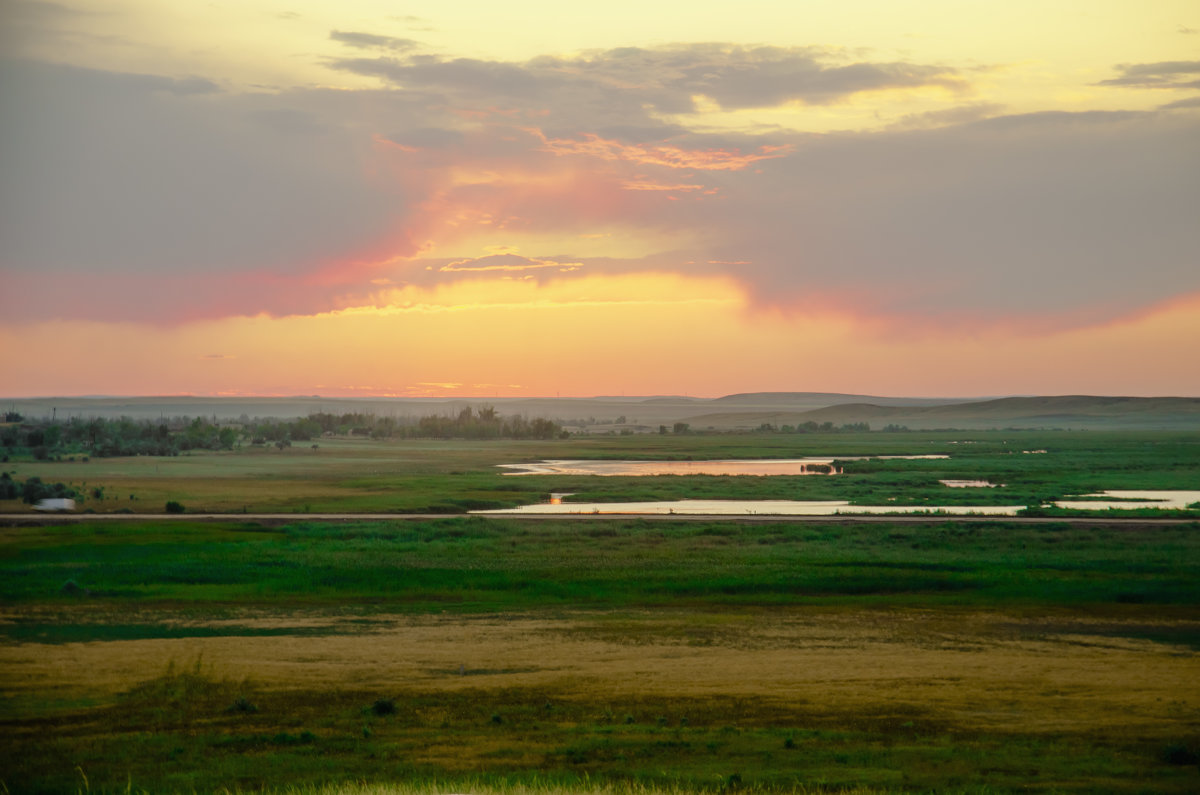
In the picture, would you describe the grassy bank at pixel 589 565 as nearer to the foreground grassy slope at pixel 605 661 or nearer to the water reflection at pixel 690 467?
the foreground grassy slope at pixel 605 661

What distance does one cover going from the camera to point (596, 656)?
1064 inches

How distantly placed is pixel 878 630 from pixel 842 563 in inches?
513

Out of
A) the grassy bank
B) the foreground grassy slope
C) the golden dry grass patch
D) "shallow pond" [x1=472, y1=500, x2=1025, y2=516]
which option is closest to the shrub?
the foreground grassy slope

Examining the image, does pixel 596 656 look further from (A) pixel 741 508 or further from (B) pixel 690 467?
(B) pixel 690 467

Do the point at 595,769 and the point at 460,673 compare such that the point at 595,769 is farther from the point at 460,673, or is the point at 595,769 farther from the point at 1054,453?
the point at 1054,453

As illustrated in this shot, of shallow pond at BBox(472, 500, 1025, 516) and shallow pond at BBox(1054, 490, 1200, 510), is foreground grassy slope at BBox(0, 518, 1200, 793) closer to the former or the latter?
shallow pond at BBox(472, 500, 1025, 516)

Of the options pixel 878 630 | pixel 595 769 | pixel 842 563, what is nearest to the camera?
pixel 595 769

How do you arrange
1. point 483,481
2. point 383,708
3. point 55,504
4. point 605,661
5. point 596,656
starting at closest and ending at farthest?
point 383,708
point 605,661
point 596,656
point 55,504
point 483,481

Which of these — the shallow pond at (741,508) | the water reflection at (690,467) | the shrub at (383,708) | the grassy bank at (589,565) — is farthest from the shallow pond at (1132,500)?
the shrub at (383,708)

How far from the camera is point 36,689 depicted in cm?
2277

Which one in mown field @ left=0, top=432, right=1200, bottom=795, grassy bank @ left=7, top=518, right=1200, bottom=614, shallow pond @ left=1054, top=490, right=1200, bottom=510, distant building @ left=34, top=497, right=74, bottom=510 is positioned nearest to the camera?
mown field @ left=0, top=432, right=1200, bottom=795

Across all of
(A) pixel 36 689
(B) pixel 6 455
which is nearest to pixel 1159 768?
(A) pixel 36 689

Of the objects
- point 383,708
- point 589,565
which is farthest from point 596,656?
point 589,565

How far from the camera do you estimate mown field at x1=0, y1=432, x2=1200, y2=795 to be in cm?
1738
